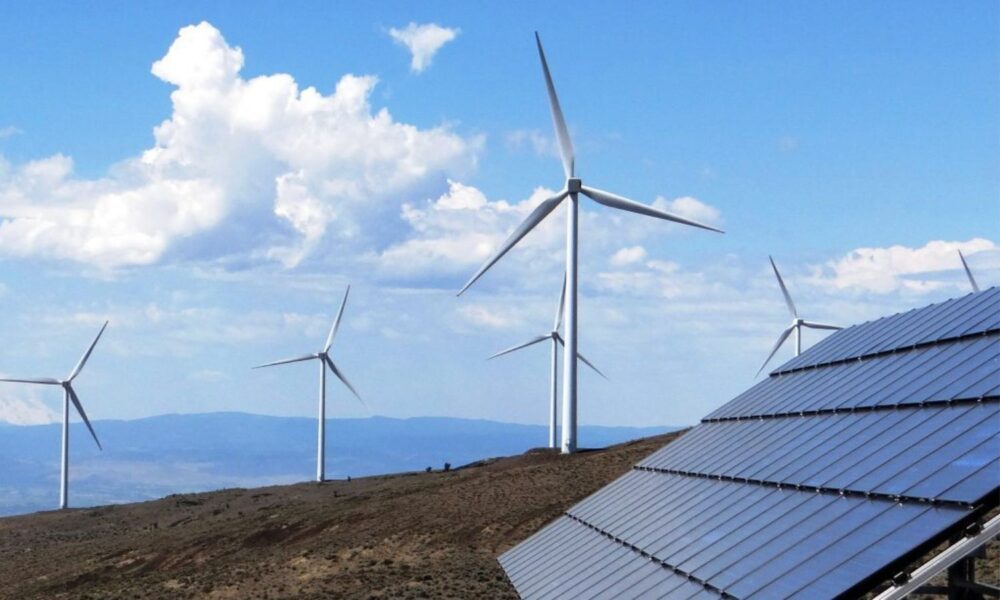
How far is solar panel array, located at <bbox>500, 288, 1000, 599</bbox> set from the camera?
61.2 feet

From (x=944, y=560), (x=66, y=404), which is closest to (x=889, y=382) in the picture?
(x=944, y=560)

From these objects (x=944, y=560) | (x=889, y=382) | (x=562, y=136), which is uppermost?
(x=562, y=136)

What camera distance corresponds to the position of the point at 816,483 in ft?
75.7

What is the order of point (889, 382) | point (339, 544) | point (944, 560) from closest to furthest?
point (944, 560) < point (889, 382) < point (339, 544)

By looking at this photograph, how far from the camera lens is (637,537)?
2803cm

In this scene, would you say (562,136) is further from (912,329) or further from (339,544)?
(912,329)

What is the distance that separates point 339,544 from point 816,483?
174 feet

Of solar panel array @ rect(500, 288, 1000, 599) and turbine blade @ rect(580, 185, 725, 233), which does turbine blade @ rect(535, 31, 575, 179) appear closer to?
turbine blade @ rect(580, 185, 725, 233)

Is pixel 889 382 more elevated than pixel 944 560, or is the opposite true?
pixel 889 382

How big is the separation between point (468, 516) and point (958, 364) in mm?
51036

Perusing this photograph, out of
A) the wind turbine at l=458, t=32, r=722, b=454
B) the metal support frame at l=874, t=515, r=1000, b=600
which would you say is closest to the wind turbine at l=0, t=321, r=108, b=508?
the wind turbine at l=458, t=32, r=722, b=454

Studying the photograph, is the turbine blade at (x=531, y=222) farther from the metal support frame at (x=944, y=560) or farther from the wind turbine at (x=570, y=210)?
the metal support frame at (x=944, y=560)

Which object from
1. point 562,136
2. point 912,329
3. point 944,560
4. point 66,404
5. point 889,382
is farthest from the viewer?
point 66,404

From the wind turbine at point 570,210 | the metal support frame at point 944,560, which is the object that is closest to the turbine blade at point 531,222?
the wind turbine at point 570,210
